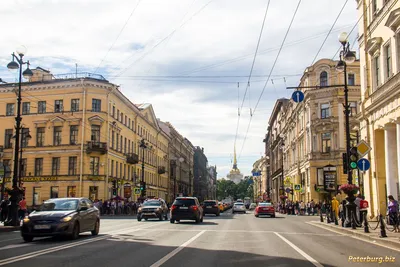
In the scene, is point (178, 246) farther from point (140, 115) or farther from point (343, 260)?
point (140, 115)

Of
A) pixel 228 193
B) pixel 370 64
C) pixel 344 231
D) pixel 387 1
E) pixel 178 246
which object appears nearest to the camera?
pixel 178 246

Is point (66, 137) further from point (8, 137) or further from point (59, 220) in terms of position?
point (59, 220)

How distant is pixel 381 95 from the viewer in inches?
1006

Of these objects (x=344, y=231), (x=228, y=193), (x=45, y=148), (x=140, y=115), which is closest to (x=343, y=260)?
(x=344, y=231)

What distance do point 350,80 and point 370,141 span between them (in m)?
28.1

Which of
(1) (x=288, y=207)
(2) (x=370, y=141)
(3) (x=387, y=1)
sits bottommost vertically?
(1) (x=288, y=207)

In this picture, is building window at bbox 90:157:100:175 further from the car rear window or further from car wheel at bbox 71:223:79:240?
car wheel at bbox 71:223:79:240

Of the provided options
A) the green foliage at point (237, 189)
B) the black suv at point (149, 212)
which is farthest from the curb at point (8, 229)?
the green foliage at point (237, 189)

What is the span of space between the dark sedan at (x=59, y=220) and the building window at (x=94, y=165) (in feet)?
122

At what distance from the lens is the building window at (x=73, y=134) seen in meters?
54.6

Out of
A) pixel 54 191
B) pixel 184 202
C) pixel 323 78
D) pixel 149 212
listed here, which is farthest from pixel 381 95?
pixel 54 191

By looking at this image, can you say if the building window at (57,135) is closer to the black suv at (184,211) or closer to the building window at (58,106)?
the building window at (58,106)

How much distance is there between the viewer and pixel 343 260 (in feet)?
36.4

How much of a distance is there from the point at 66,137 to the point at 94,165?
4739mm
